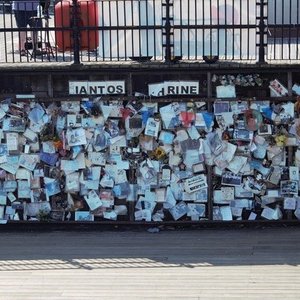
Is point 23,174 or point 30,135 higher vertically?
point 30,135

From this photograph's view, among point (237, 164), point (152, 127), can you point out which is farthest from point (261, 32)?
point (152, 127)

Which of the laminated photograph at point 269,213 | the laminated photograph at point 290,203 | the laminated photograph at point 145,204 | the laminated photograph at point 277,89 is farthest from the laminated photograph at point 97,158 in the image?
the laminated photograph at point 290,203

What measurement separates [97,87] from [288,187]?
2962 mm

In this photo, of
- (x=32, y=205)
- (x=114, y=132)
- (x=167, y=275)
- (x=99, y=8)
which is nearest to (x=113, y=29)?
(x=99, y=8)

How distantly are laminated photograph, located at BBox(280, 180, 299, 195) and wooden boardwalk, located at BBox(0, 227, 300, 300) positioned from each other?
51cm

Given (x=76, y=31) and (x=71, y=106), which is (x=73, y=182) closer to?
(x=71, y=106)

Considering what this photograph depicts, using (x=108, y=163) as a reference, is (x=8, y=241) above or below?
below

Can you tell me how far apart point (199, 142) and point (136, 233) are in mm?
1519

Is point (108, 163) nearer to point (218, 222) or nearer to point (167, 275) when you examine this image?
point (218, 222)

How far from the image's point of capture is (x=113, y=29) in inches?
381

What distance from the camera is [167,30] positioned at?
957cm

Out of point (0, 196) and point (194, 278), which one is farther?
point (0, 196)

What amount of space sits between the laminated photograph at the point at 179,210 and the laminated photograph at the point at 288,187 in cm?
135

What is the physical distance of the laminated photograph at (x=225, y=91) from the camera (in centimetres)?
962
